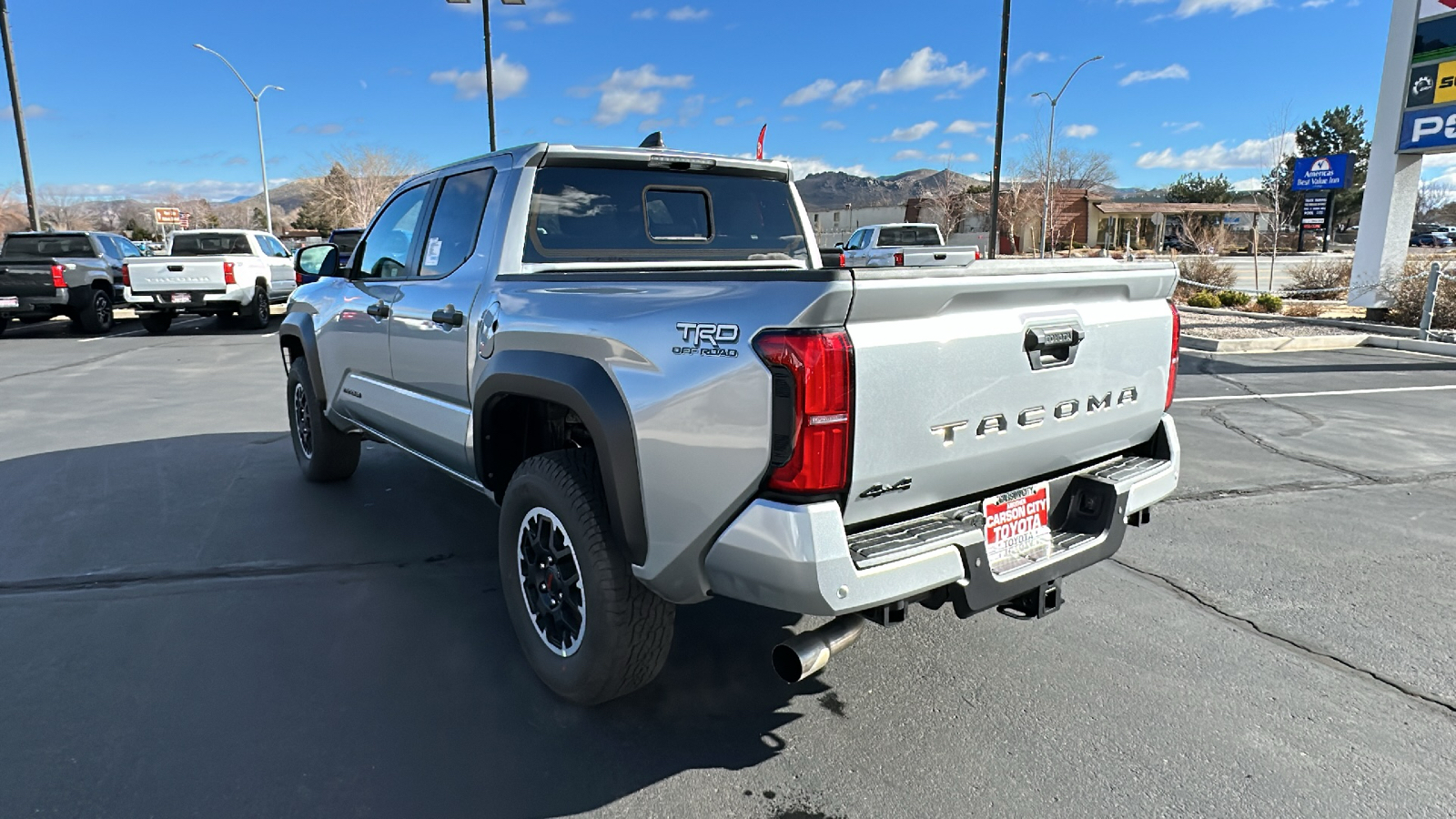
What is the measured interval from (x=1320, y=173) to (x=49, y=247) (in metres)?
44.8

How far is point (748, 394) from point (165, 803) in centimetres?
209

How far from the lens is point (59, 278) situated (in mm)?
15227

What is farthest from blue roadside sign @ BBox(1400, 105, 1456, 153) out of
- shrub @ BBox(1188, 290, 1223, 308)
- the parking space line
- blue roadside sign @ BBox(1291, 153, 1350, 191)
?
blue roadside sign @ BBox(1291, 153, 1350, 191)

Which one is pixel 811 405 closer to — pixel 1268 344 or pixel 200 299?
pixel 1268 344

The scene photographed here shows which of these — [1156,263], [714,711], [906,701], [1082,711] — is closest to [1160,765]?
[1082,711]

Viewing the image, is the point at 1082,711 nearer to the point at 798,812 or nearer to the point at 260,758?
the point at 798,812

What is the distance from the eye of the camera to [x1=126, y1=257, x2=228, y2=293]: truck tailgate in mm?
15025

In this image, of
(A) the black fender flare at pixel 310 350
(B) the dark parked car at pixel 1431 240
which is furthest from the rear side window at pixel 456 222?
(B) the dark parked car at pixel 1431 240

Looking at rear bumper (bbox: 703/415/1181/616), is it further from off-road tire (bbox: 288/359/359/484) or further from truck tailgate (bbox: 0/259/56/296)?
truck tailgate (bbox: 0/259/56/296)

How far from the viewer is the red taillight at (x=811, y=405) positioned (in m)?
2.23

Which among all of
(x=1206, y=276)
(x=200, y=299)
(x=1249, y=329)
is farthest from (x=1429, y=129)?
(x=200, y=299)

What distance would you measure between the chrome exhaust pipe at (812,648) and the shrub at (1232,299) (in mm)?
19745

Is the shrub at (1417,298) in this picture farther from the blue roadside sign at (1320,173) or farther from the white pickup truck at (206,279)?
the blue roadside sign at (1320,173)

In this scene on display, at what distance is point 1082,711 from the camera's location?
3.04 m
